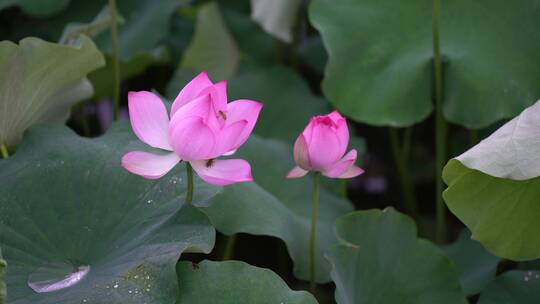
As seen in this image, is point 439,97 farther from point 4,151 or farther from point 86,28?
point 4,151

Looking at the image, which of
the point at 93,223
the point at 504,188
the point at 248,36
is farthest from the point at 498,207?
the point at 248,36

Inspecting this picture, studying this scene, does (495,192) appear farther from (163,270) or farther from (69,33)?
(69,33)

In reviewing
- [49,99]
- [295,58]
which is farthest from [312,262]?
[295,58]

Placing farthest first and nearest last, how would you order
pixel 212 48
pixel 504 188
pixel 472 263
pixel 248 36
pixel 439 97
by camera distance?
1. pixel 248 36
2. pixel 212 48
3. pixel 439 97
4. pixel 472 263
5. pixel 504 188

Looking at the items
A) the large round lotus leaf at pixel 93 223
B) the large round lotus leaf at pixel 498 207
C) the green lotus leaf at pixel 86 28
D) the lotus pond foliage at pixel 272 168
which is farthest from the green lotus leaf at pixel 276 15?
the large round lotus leaf at pixel 498 207

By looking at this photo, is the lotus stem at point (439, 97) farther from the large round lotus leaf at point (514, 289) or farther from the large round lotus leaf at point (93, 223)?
the large round lotus leaf at point (93, 223)
